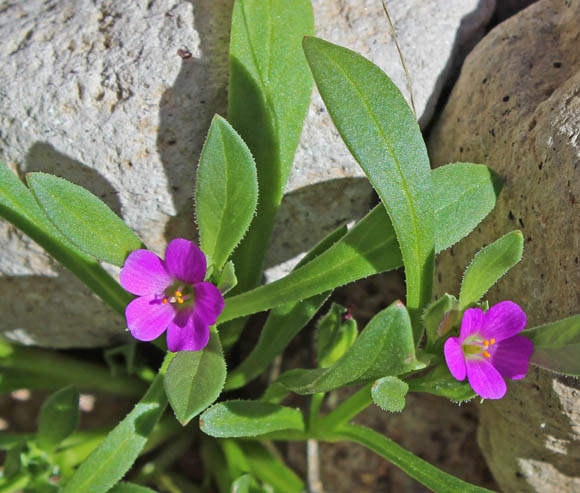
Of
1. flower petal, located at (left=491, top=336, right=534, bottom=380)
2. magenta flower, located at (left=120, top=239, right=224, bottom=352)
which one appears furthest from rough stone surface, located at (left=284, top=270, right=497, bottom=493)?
magenta flower, located at (left=120, top=239, right=224, bottom=352)

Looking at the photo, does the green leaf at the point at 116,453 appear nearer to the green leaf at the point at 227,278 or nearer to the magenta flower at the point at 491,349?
the green leaf at the point at 227,278

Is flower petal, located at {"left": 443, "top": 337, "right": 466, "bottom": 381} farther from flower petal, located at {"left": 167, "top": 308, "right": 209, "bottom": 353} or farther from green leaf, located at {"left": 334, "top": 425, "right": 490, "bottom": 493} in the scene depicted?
flower petal, located at {"left": 167, "top": 308, "right": 209, "bottom": 353}

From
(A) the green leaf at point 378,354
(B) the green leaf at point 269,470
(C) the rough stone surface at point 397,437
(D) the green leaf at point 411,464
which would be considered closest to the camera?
(A) the green leaf at point 378,354

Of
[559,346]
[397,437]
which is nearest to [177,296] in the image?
[559,346]

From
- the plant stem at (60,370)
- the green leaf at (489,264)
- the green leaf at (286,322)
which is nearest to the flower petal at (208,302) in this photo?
the green leaf at (286,322)

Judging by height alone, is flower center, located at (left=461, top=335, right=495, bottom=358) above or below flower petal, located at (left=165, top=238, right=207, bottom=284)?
below

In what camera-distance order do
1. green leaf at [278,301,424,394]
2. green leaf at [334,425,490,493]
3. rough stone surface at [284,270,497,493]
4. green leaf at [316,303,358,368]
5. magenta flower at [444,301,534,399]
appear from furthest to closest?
rough stone surface at [284,270,497,493], green leaf at [316,303,358,368], green leaf at [334,425,490,493], magenta flower at [444,301,534,399], green leaf at [278,301,424,394]
